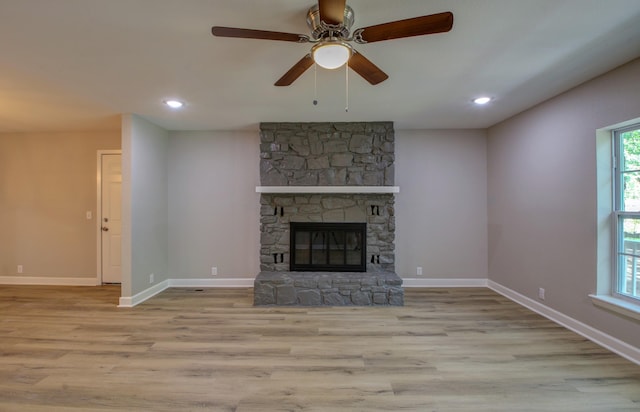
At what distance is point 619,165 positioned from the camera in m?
2.57

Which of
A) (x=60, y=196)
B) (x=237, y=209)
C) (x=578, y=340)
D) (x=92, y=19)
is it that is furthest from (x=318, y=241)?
(x=60, y=196)

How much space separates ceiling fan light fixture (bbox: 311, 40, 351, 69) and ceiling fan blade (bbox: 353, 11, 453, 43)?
112 millimetres

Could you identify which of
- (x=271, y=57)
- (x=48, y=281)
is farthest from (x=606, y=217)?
(x=48, y=281)

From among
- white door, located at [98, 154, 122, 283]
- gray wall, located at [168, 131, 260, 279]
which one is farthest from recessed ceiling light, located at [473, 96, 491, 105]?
white door, located at [98, 154, 122, 283]

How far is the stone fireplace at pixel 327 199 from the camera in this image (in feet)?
13.1

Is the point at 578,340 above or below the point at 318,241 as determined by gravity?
below

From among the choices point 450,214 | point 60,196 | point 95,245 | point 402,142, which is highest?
point 402,142

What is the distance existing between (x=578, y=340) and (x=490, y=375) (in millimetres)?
1226

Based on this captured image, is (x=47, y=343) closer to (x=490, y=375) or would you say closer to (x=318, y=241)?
(x=318, y=241)

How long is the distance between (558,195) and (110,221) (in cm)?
603

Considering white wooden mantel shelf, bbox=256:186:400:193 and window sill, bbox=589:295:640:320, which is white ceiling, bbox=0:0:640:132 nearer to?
white wooden mantel shelf, bbox=256:186:400:193

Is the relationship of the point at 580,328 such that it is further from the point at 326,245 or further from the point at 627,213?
the point at 326,245

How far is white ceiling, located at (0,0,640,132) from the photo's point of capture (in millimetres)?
1700

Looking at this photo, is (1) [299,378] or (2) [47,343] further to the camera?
(2) [47,343]
